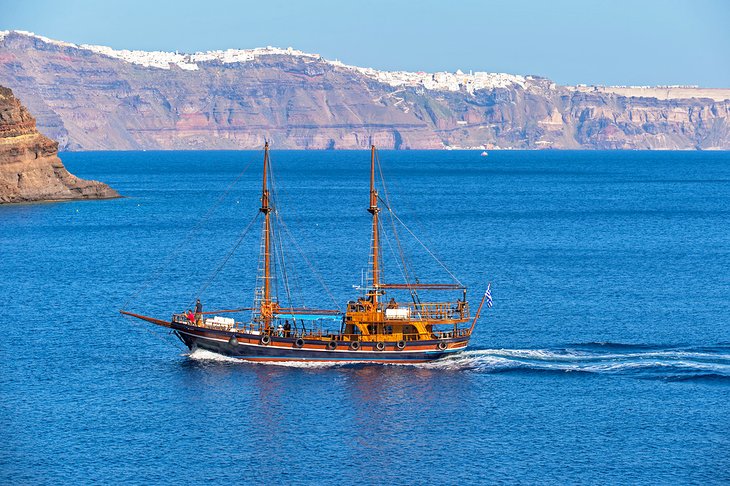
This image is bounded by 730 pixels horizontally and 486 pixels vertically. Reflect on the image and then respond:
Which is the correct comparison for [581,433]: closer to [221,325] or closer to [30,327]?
[221,325]

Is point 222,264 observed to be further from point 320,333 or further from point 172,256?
point 320,333

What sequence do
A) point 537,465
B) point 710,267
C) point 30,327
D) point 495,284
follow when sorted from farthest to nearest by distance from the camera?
point 710,267 → point 495,284 → point 30,327 → point 537,465

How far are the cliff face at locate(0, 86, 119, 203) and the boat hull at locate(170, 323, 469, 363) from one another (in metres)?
106

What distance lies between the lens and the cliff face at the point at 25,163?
175m

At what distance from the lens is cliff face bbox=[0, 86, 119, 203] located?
573 ft

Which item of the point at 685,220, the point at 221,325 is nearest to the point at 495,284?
the point at 221,325

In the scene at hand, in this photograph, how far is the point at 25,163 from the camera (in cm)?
17788

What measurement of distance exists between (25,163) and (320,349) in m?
114

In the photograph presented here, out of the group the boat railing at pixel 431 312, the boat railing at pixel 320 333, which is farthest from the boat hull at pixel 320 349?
the boat railing at pixel 431 312

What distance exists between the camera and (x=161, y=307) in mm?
90688

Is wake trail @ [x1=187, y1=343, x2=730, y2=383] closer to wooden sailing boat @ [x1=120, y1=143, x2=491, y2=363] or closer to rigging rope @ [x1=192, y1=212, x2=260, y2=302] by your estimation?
wooden sailing boat @ [x1=120, y1=143, x2=491, y2=363]

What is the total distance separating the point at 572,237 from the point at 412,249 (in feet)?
71.4

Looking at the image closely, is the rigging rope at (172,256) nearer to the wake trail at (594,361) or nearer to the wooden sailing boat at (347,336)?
the wooden sailing boat at (347,336)

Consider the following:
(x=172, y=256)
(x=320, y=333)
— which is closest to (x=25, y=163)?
(x=172, y=256)
